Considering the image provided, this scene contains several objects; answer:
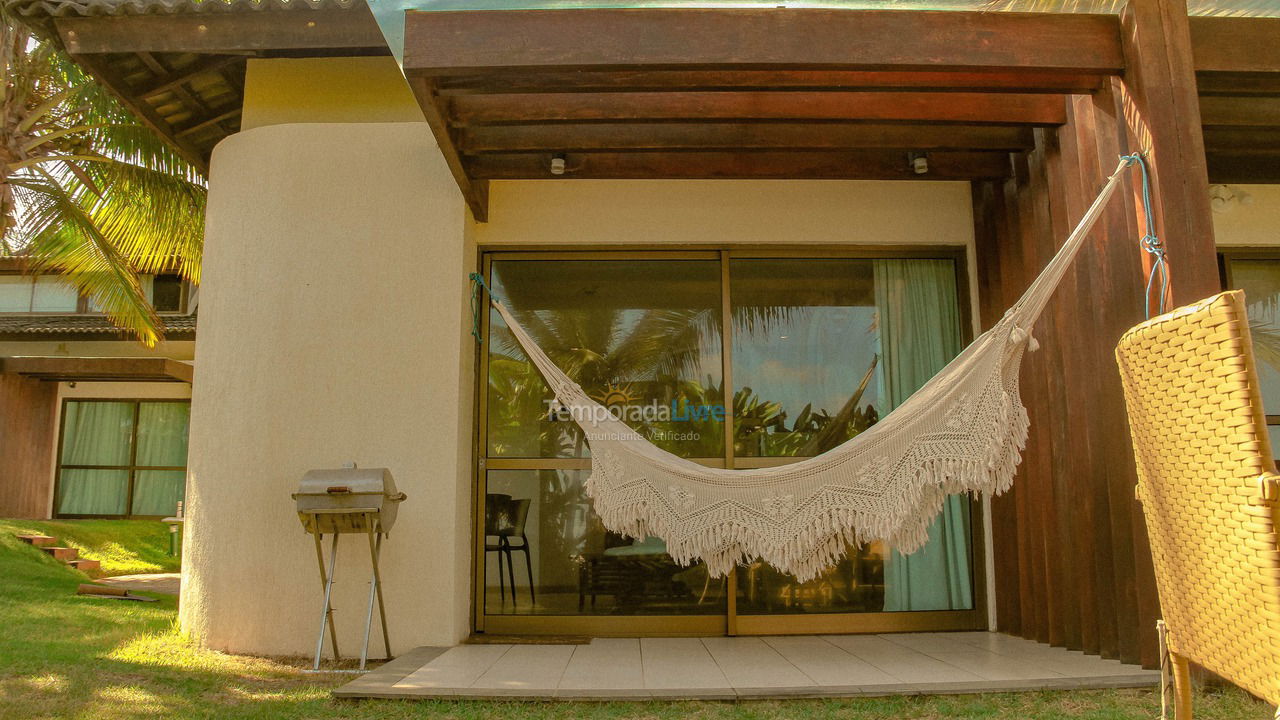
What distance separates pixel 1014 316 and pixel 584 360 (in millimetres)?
2019

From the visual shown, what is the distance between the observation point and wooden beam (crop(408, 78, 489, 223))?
3.13m

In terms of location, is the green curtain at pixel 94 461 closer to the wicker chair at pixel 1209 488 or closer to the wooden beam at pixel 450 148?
the wooden beam at pixel 450 148

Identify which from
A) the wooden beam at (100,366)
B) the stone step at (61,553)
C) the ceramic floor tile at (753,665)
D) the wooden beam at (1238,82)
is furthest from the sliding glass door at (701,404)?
the wooden beam at (100,366)

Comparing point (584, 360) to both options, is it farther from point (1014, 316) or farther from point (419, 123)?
point (1014, 316)

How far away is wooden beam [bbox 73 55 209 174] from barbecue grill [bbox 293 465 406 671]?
222 cm

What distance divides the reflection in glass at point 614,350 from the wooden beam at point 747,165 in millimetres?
499

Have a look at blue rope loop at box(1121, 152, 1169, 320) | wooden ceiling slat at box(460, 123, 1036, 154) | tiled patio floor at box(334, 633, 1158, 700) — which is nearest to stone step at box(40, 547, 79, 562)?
tiled patio floor at box(334, 633, 1158, 700)

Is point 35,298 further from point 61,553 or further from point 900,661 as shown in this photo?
point 900,661

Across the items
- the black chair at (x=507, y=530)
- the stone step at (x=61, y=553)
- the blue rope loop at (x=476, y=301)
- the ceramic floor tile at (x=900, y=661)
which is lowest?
the ceramic floor tile at (x=900, y=661)

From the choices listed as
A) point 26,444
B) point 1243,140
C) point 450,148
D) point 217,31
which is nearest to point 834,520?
point 450,148

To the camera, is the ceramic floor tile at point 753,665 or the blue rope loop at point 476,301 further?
the blue rope loop at point 476,301

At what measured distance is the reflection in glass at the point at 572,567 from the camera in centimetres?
421

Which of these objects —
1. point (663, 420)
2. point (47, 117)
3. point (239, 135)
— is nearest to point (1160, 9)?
point (663, 420)

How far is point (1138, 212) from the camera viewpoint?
2.91 meters
